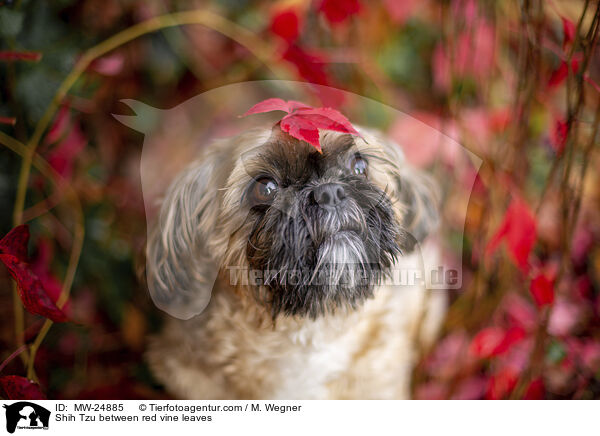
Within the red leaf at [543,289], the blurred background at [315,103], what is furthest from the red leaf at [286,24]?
the red leaf at [543,289]

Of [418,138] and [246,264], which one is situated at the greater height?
[418,138]

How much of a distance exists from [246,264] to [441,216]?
0.41m

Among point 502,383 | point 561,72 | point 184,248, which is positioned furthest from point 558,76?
point 184,248

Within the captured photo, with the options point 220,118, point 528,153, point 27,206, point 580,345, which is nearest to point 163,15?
point 220,118

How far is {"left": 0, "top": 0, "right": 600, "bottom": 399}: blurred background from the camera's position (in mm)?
860

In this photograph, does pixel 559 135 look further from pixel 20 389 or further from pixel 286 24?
pixel 20 389

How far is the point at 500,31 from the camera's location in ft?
2.93

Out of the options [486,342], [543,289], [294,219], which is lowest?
[486,342]

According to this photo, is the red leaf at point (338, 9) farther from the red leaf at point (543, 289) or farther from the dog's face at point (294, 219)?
the red leaf at point (543, 289)

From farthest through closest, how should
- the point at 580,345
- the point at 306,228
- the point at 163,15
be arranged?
1. the point at 580,345
2. the point at 163,15
3. the point at 306,228

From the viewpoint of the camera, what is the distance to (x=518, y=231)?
0.94 meters

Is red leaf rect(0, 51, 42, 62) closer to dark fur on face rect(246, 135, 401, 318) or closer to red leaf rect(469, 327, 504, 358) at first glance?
dark fur on face rect(246, 135, 401, 318)

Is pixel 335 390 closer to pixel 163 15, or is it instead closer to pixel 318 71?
pixel 318 71
